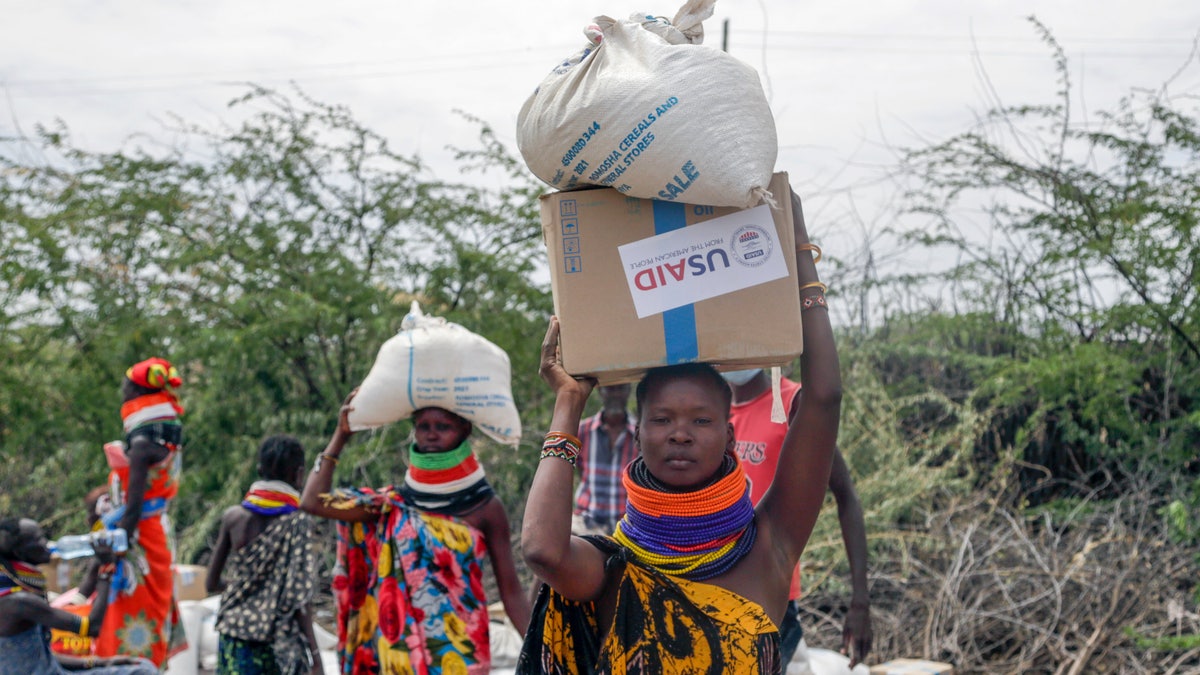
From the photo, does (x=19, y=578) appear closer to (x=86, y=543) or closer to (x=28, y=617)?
(x=28, y=617)

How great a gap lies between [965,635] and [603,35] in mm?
4584

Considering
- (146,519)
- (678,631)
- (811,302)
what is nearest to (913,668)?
(678,631)

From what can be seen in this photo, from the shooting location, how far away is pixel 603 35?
6.98 feet

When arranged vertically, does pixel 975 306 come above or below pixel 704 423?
above

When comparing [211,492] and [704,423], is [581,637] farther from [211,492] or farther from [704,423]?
[211,492]

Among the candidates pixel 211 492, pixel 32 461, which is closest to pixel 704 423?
pixel 211 492

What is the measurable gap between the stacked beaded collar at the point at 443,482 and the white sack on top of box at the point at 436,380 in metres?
0.16

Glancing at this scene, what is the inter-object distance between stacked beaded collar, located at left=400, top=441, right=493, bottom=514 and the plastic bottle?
6.06ft

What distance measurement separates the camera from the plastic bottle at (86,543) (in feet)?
15.8

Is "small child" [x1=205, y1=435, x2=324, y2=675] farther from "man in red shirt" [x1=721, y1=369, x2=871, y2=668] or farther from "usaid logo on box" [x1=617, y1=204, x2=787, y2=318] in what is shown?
"usaid logo on box" [x1=617, y1=204, x2=787, y2=318]

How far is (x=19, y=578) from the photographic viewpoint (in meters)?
4.38

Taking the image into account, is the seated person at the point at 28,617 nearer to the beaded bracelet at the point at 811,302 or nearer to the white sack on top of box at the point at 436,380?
the white sack on top of box at the point at 436,380

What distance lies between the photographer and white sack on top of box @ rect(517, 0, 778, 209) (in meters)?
2.04

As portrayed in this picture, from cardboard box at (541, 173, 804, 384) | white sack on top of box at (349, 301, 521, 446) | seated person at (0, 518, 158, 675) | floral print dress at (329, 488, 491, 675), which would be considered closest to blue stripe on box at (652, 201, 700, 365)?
cardboard box at (541, 173, 804, 384)
